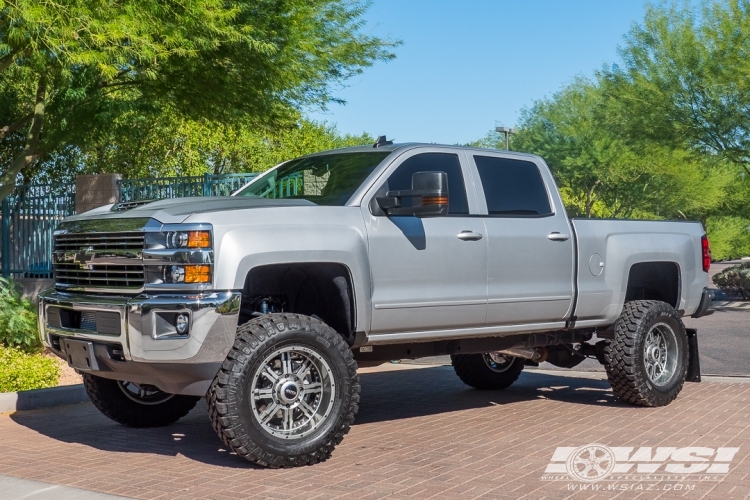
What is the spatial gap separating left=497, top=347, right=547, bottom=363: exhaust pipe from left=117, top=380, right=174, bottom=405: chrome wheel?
3.02 meters

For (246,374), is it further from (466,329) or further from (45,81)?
(45,81)

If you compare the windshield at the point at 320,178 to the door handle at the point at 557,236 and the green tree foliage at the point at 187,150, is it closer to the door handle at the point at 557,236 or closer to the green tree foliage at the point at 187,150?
the door handle at the point at 557,236

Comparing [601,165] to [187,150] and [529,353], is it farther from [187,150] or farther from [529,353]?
[529,353]

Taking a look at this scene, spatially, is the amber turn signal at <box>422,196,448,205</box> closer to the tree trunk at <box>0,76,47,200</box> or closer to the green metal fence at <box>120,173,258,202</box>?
the green metal fence at <box>120,173,258,202</box>

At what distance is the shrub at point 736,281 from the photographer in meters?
26.2

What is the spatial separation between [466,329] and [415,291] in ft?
2.35

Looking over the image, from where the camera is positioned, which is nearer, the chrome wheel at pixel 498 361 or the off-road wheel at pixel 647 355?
the off-road wheel at pixel 647 355

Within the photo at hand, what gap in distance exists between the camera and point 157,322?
625cm

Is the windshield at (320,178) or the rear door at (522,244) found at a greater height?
the windshield at (320,178)

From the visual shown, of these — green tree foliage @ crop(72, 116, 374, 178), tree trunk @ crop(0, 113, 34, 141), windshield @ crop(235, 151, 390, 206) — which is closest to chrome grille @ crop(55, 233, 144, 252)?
windshield @ crop(235, 151, 390, 206)

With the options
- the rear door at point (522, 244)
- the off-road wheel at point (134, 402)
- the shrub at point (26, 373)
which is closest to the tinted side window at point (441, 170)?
the rear door at point (522, 244)

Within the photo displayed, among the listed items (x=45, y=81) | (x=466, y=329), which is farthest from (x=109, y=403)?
(x=45, y=81)

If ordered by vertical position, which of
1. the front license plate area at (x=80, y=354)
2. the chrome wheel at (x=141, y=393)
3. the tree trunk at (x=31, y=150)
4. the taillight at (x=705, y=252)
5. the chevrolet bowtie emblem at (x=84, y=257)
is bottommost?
the chrome wheel at (x=141, y=393)

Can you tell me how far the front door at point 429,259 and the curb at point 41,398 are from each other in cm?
406
